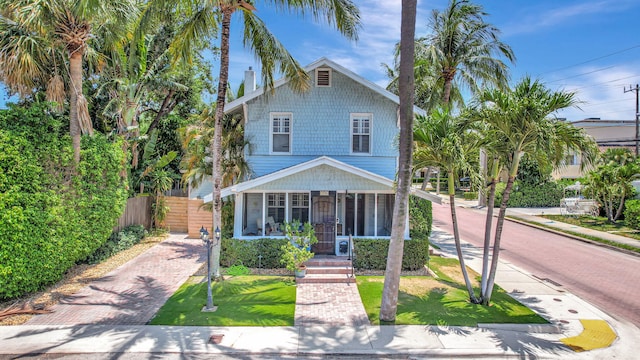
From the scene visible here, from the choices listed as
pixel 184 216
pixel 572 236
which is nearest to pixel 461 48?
pixel 572 236

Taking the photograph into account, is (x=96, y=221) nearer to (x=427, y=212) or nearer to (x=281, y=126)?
(x=281, y=126)

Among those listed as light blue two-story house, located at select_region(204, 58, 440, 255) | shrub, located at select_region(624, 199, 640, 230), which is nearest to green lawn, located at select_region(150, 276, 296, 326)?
light blue two-story house, located at select_region(204, 58, 440, 255)

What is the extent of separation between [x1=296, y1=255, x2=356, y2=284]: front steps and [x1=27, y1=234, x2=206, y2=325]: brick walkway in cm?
449

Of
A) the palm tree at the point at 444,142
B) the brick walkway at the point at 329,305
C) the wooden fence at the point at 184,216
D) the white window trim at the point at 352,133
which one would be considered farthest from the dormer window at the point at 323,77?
the wooden fence at the point at 184,216

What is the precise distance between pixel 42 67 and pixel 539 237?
25633 millimetres

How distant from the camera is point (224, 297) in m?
11.2

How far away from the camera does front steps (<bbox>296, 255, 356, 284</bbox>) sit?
42.3 ft

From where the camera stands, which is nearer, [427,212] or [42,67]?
[42,67]

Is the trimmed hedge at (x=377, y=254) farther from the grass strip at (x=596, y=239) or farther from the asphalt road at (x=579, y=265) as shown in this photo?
the grass strip at (x=596, y=239)

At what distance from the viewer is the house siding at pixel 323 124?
15727 mm

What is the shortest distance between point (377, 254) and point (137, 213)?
42.9 feet

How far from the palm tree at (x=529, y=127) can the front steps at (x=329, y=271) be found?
15.2ft

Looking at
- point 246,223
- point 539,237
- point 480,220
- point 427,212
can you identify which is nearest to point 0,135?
point 246,223

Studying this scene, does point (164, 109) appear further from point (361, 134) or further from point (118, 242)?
point (361, 134)
